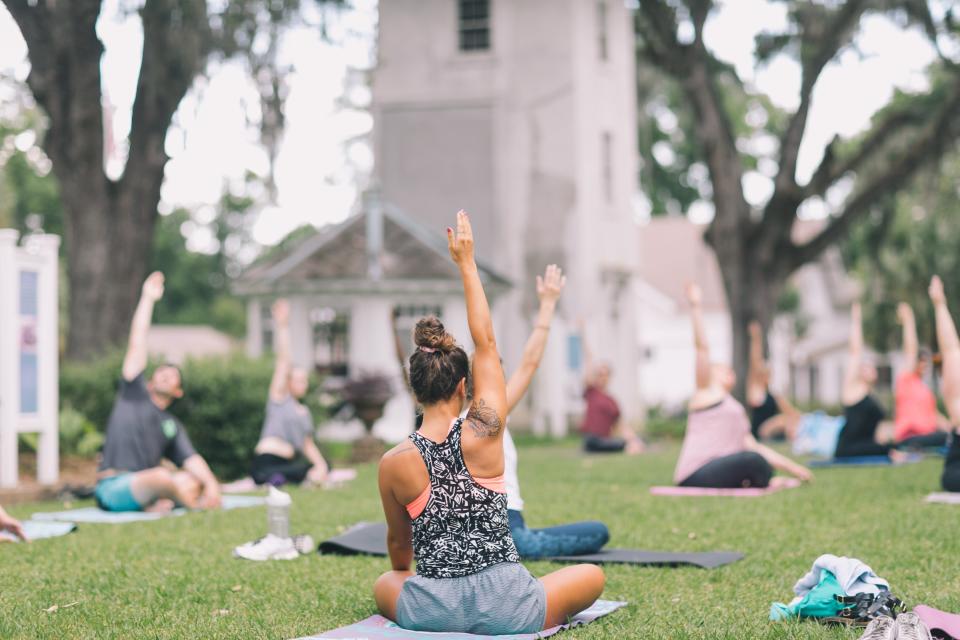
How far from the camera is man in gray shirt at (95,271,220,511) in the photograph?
32.9 ft

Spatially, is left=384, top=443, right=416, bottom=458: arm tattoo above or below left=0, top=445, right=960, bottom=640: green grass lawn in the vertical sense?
above

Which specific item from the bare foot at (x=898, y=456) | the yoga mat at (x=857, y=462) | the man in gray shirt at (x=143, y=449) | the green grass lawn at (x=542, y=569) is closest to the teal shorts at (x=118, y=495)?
the man in gray shirt at (x=143, y=449)

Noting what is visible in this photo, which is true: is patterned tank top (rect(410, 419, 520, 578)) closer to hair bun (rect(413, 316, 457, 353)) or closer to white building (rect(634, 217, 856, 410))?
hair bun (rect(413, 316, 457, 353))

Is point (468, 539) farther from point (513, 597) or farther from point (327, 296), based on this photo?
point (327, 296)

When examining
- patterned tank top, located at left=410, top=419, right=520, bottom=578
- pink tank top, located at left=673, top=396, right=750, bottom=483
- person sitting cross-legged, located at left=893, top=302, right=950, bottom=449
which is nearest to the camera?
patterned tank top, located at left=410, top=419, right=520, bottom=578

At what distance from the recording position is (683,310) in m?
44.8

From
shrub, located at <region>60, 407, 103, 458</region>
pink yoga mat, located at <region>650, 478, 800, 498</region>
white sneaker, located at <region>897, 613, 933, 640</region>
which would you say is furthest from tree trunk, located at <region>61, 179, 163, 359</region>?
white sneaker, located at <region>897, 613, 933, 640</region>

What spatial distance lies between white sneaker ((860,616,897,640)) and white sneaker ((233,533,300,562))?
3777mm

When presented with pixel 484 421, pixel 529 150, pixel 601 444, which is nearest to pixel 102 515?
pixel 484 421

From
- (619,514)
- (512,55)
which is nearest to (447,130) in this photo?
(512,55)

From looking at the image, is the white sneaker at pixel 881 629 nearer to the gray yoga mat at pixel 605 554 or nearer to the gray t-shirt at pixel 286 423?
the gray yoga mat at pixel 605 554

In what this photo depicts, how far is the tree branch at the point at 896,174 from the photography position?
21094 millimetres

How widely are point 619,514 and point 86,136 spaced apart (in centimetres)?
984

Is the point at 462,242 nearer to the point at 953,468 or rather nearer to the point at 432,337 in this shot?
the point at 432,337
